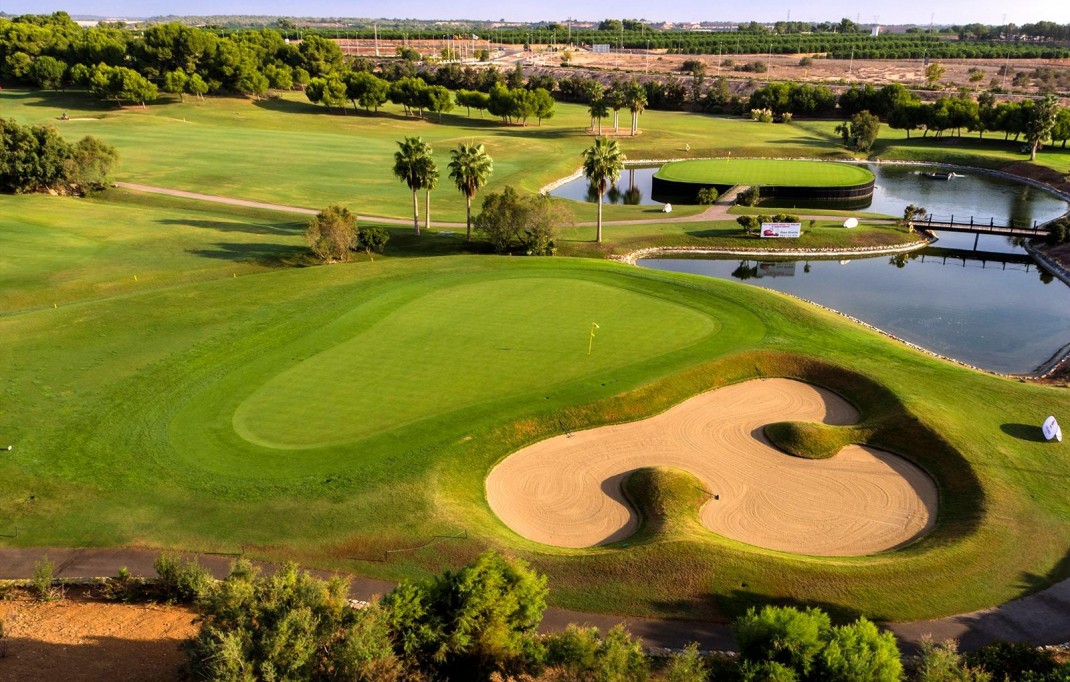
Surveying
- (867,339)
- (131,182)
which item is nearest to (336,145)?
(131,182)

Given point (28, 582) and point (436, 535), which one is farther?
point (436, 535)

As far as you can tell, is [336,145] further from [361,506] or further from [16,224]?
[361,506]

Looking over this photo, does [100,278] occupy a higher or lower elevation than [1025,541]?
higher

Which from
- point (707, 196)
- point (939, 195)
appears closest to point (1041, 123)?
point (939, 195)

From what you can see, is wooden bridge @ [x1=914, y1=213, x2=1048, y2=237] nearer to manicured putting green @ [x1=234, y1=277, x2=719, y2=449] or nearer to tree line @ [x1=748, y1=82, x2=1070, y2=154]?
tree line @ [x1=748, y1=82, x2=1070, y2=154]

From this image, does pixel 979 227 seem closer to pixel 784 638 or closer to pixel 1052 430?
pixel 1052 430

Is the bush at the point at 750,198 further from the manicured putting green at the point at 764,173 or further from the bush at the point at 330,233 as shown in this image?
the bush at the point at 330,233

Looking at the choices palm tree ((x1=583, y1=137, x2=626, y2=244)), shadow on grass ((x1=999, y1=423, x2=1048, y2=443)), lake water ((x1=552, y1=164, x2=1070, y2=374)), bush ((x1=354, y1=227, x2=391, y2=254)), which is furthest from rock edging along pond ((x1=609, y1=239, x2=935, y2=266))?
shadow on grass ((x1=999, y1=423, x2=1048, y2=443))
